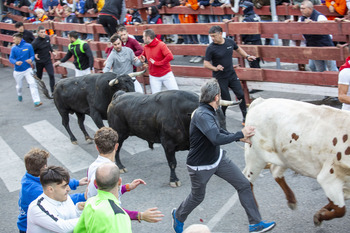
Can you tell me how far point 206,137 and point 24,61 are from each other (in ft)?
31.7

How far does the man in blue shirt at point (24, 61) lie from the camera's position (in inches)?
543

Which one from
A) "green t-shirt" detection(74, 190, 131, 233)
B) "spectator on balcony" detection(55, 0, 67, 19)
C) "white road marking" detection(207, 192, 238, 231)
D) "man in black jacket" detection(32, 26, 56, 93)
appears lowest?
"white road marking" detection(207, 192, 238, 231)

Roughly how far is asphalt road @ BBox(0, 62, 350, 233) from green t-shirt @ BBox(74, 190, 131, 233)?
104 inches

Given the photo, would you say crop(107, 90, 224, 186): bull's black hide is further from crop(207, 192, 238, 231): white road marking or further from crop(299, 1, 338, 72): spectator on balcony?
crop(299, 1, 338, 72): spectator on balcony

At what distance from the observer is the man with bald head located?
388 cm

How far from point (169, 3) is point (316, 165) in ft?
38.0

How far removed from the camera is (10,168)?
9.63 meters

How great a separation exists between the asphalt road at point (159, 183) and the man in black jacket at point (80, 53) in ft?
4.36

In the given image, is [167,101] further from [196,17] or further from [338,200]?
[196,17]

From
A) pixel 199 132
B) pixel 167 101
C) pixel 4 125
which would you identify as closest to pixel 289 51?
pixel 167 101

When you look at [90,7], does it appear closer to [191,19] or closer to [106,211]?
[191,19]

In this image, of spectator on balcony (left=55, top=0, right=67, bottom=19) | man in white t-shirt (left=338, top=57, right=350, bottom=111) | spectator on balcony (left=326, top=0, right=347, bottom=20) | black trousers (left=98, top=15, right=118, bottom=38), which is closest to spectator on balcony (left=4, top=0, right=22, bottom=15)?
spectator on balcony (left=55, top=0, right=67, bottom=19)

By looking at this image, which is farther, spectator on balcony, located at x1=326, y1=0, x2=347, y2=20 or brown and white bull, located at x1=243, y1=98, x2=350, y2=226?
spectator on balcony, located at x1=326, y1=0, x2=347, y2=20

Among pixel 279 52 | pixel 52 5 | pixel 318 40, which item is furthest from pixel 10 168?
pixel 52 5
